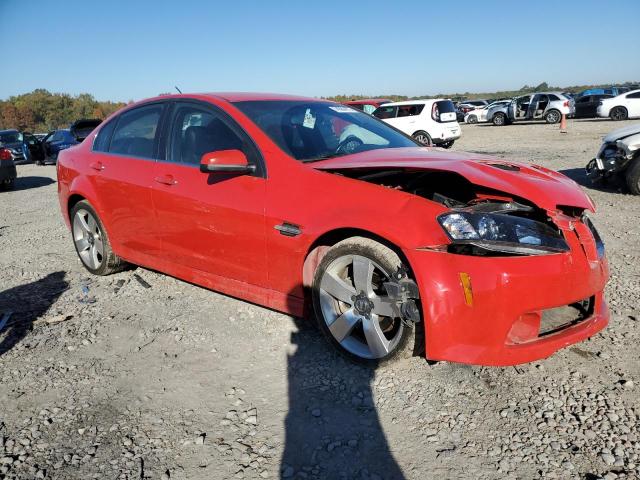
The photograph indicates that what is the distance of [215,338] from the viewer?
3461 mm

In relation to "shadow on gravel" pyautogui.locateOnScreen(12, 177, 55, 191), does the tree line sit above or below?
above

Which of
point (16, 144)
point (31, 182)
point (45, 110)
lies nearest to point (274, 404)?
point (31, 182)

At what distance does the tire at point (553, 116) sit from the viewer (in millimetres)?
26875

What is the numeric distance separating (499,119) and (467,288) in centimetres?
2927

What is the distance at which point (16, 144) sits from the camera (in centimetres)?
1942

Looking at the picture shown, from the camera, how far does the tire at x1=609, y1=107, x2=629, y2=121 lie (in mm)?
24391

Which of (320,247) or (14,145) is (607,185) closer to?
(320,247)

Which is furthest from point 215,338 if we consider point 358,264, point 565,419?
point 565,419

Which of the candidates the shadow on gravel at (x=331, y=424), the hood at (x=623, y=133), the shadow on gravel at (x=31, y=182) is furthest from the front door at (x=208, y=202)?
the shadow on gravel at (x=31, y=182)

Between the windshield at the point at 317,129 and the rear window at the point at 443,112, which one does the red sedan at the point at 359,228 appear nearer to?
the windshield at the point at 317,129

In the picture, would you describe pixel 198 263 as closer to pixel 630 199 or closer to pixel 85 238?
pixel 85 238

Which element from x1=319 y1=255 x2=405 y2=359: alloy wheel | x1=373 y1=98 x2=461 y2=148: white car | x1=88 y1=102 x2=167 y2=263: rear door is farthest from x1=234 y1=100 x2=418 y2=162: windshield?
x1=373 y1=98 x2=461 y2=148: white car

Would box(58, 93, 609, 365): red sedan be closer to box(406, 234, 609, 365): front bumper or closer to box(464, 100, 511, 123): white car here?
box(406, 234, 609, 365): front bumper

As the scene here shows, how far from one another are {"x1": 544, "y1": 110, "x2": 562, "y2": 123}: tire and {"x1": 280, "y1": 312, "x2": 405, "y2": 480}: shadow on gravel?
90.9 feet
